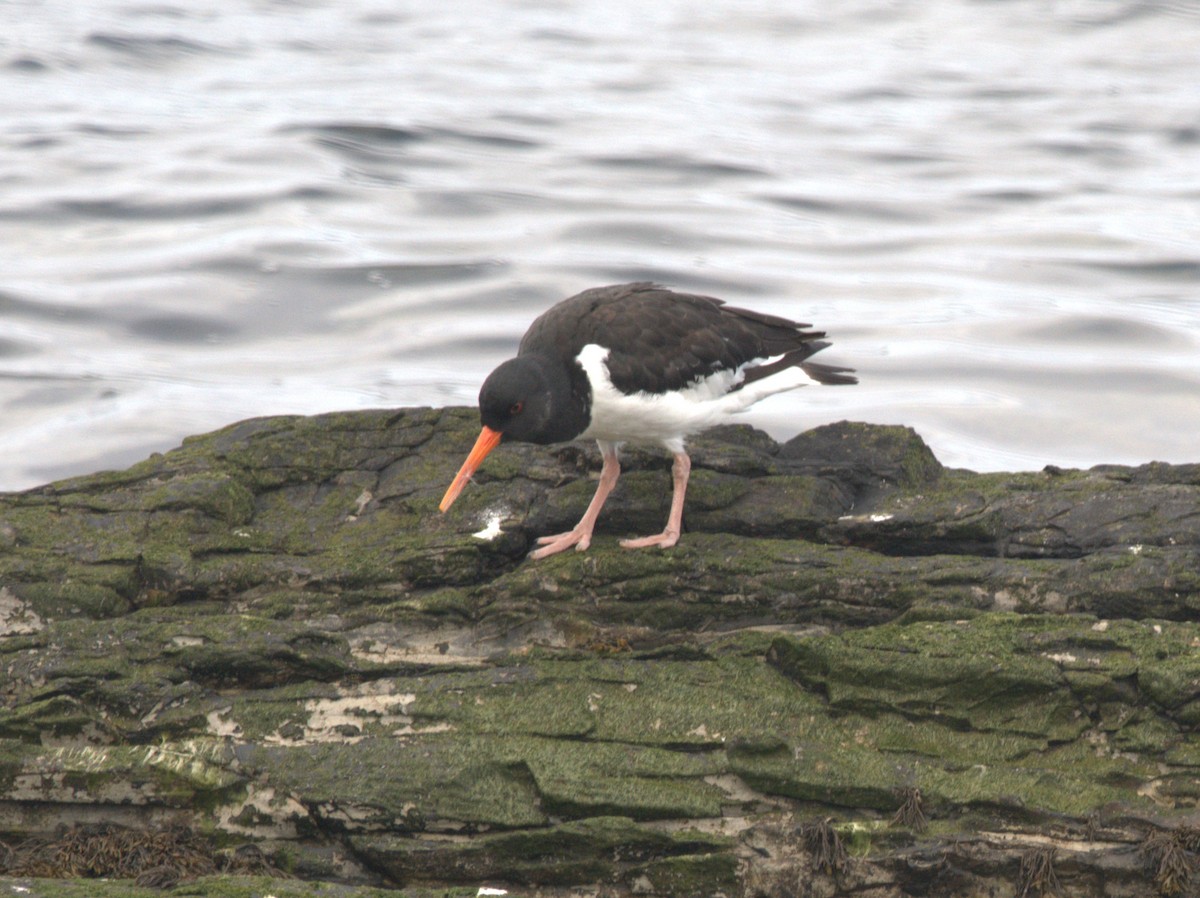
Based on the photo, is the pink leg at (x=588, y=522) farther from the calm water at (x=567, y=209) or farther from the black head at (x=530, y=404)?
the calm water at (x=567, y=209)

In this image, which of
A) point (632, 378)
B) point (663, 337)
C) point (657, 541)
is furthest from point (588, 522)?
point (663, 337)

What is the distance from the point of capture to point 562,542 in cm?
623

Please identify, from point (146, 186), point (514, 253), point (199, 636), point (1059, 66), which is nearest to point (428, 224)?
point (514, 253)

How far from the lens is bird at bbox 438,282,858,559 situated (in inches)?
252

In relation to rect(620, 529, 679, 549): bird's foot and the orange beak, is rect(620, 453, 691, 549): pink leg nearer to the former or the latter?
rect(620, 529, 679, 549): bird's foot

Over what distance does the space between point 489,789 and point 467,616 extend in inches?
41.9

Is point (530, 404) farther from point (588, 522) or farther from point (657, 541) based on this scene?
point (657, 541)

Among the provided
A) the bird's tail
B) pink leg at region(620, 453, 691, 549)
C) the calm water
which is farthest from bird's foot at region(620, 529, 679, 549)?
the calm water

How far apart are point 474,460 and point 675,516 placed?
962 millimetres

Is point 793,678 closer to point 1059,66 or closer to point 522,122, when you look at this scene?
point 522,122

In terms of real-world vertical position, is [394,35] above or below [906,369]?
above

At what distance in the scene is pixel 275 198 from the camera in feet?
58.7

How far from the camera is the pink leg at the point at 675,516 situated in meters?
6.12

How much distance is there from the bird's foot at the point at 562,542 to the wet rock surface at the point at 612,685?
5.1 inches
